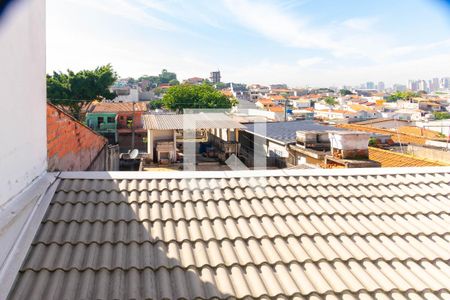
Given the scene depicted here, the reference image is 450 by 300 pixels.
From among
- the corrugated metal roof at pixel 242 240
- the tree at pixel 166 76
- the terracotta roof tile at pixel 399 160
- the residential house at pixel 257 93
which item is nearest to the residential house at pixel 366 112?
the residential house at pixel 257 93

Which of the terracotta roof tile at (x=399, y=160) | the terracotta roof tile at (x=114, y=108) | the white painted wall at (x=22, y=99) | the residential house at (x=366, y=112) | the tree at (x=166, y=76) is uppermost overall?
the tree at (x=166, y=76)

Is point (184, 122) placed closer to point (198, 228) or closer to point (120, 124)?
point (120, 124)

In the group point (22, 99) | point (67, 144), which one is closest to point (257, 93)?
point (67, 144)

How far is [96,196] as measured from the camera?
4023 millimetres

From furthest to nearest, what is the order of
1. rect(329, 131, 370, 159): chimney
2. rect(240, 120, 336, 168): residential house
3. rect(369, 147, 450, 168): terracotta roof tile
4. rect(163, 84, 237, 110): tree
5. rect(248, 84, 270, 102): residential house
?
rect(248, 84, 270, 102): residential house < rect(163, 84, 237, 110): tree < rect(240, 120, 336, 168): residential house < rect(369, 147, 450, 168): terracotta roof tile < rect(329, 131, 370, 159): chimney

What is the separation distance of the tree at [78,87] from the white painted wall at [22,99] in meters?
26.2

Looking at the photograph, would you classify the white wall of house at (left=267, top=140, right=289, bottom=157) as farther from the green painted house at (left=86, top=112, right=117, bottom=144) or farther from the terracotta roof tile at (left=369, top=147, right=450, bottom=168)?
the green painted house at (left=86, top=112, right=117, bottom=144)

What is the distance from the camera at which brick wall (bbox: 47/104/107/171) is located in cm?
516

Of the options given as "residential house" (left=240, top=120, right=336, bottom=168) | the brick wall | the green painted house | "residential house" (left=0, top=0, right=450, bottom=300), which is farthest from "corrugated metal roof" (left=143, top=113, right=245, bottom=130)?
"residential house" (left=0, top=0, right=450, bottom=300)

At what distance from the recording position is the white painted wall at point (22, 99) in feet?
10.7

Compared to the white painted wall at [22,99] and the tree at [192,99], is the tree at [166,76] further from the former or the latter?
the white painted wall at [22,99]

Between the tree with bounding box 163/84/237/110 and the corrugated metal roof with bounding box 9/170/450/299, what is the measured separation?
3780cm

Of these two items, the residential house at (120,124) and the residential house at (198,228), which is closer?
the residential house at (198,228)

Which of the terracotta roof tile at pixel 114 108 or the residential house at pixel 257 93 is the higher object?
the residential house at pixel 257 93
